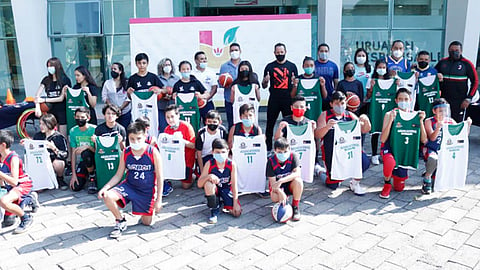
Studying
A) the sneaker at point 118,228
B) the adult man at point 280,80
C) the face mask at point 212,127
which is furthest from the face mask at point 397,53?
the sneaker at point 118,228

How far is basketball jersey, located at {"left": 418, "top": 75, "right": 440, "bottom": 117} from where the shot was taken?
264 inches

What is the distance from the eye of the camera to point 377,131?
6582mm

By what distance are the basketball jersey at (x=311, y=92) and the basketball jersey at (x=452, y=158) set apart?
1.96 meters

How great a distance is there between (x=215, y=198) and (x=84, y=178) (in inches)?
88.3

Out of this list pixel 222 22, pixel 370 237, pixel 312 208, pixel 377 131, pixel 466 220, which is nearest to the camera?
pixel 370 237

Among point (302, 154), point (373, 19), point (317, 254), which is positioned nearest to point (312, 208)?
point (302, 154)

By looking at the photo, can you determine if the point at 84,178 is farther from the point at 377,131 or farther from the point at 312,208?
the point at 377,131

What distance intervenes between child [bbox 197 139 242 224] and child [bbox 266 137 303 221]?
16.7 inches

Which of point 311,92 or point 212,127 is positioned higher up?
point 311,92

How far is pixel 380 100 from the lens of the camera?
6535mm

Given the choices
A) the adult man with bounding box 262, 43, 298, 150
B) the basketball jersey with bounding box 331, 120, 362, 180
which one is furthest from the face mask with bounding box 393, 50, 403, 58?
the basketball jersey with bounding box 331, 120, 362, 180

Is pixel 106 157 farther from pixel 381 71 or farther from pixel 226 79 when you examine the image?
pixel 381 71

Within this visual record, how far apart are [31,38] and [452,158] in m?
10.3

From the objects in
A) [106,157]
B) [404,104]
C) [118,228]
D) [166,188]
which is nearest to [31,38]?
[106,157]
